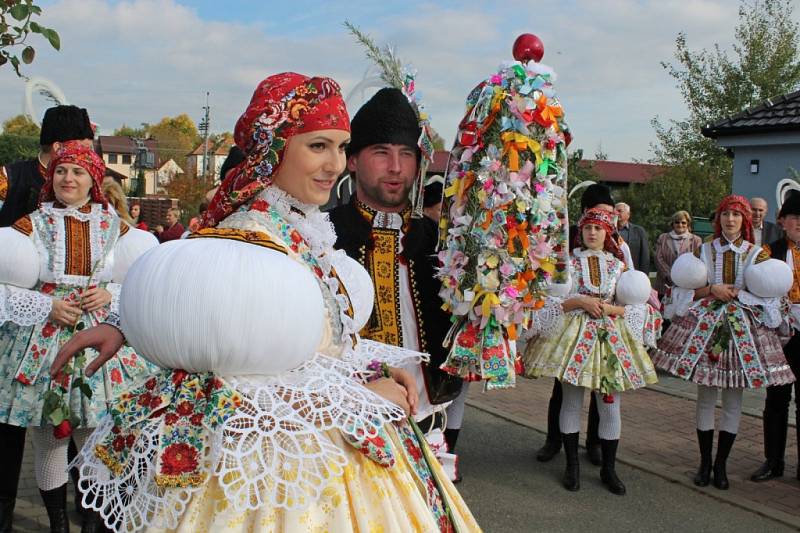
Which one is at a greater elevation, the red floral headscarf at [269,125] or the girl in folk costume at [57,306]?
the red floral headscarf at [269,125]

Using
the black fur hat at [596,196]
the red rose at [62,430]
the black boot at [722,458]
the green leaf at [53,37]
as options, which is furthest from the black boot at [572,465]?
the green leaf at [53,37]

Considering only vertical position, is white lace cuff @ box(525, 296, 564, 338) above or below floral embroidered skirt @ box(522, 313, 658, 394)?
above

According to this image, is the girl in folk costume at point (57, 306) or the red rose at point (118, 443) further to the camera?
the girl in folk costume at point (57, 306)

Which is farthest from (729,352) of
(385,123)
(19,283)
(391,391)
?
(19,283)

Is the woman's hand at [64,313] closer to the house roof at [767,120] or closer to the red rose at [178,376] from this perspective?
the red rose at [178,376]

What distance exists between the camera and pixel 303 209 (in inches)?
83.2

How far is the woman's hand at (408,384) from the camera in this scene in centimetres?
195

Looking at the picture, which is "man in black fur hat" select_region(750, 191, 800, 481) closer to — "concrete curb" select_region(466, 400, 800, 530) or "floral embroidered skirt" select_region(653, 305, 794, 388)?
"floral embroidered skirt" select_region(653, 305, 794, 388)

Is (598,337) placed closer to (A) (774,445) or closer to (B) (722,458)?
(B) (722,458)

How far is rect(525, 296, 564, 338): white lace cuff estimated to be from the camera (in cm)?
516

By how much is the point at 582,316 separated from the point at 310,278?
3885mm

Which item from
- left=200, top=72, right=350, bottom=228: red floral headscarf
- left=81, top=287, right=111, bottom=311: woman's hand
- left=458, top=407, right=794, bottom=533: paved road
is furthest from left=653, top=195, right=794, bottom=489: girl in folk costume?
left=200, top=72, right=350, bottom=228: red floral headscarf

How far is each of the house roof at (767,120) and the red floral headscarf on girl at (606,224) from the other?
981 cm

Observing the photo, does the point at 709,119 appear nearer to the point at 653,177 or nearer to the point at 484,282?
the point at 653,177
